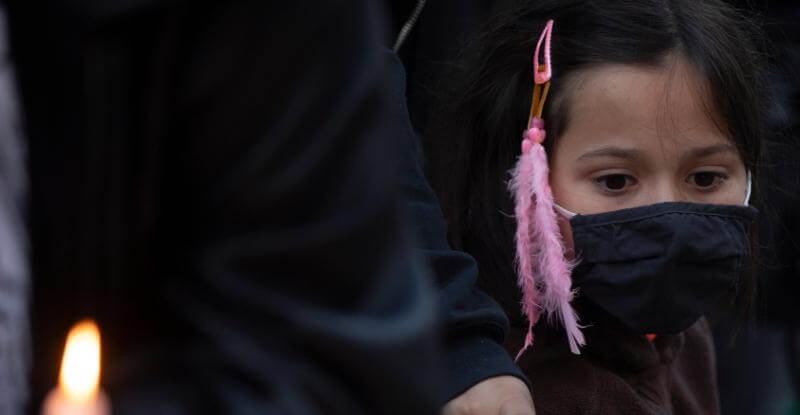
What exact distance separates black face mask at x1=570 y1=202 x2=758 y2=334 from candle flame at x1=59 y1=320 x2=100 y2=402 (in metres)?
1.71

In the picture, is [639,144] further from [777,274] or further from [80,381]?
[80,381]

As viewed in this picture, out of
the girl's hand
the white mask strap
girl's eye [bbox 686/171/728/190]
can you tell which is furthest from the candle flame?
the white mask strap

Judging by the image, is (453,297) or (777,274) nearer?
(453,297)

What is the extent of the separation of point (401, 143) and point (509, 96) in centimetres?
59

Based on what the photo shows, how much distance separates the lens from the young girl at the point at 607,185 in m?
2.41

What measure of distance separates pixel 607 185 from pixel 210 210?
165cm

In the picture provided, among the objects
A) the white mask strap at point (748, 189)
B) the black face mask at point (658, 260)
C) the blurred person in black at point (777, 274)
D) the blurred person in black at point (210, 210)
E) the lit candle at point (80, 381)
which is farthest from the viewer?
the blurred person in black at point (777, 274)

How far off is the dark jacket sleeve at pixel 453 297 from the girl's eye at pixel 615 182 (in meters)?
0.44

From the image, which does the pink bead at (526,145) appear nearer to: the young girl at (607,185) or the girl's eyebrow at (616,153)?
the young girl at (607,185)

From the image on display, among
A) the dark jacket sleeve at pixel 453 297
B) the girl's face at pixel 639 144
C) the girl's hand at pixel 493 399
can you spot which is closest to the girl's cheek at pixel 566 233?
the girl's face at pixel 639 144

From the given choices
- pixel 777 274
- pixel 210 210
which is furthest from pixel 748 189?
pixel 210 210

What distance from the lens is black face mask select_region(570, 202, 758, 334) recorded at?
2377 mm

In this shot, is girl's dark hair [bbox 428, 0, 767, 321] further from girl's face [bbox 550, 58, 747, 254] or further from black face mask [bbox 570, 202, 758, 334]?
black face mask [bbox 570, 202, 758, 334]

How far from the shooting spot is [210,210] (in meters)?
0.92
